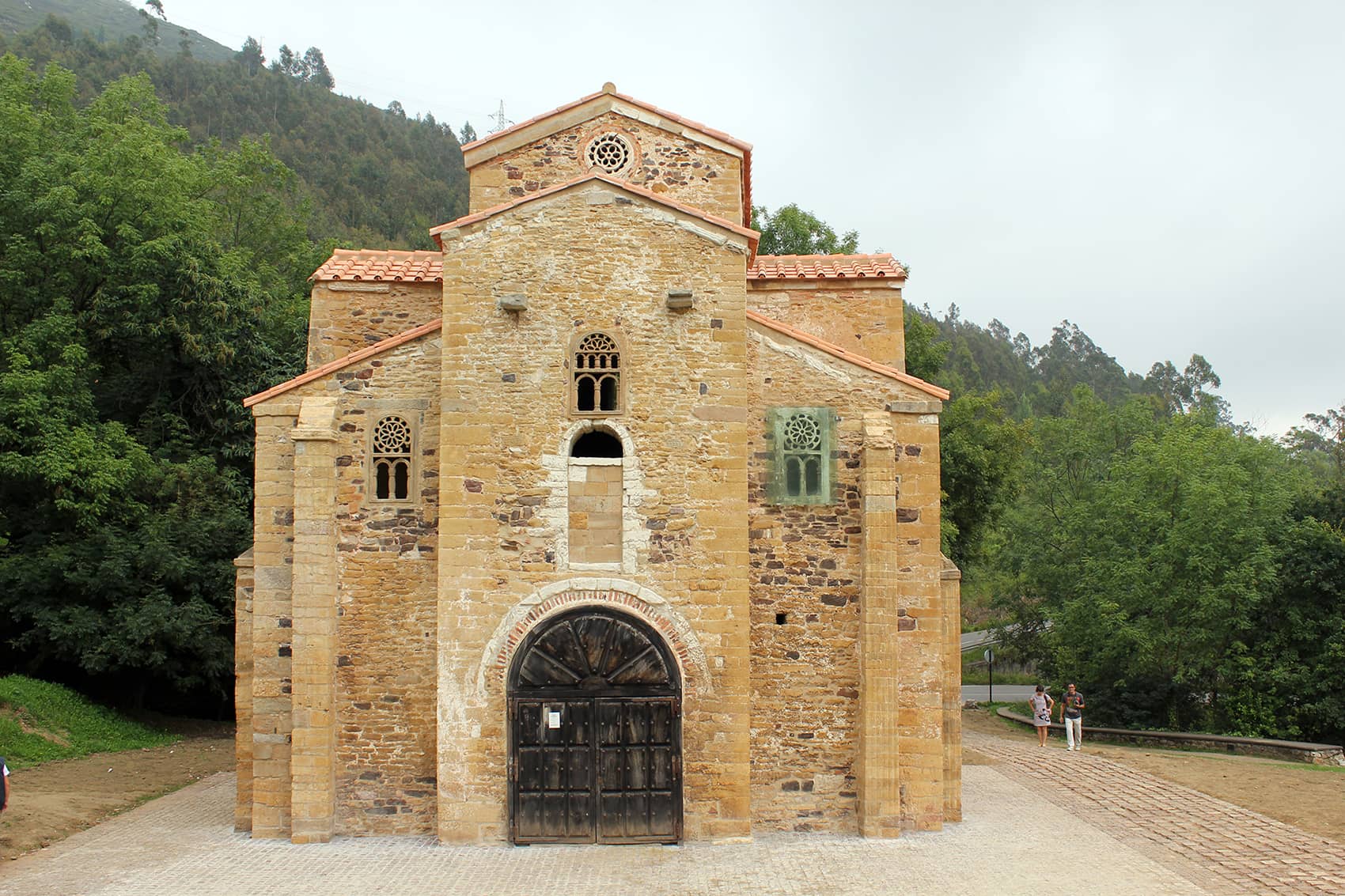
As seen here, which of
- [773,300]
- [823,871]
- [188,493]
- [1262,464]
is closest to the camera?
[823,871]

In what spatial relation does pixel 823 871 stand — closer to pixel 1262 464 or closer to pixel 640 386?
pixel 640 386

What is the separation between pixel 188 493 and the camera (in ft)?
74.7

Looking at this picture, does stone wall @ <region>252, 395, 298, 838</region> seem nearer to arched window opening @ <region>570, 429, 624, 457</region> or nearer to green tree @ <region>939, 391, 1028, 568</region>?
arched window opening @ <region>570, 429, 624, 457</region>

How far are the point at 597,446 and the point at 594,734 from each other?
3.63 m

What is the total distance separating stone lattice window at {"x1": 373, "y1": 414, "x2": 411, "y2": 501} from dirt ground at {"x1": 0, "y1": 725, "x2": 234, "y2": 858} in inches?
241

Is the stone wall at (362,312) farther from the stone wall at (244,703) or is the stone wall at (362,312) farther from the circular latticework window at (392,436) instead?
the stone wall at (244,703)

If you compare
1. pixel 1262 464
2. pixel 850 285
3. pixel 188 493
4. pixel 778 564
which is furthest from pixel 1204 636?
pixel 188 493

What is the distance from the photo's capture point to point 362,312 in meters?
15.6

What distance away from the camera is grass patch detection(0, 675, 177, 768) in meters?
18.2

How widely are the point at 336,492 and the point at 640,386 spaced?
415 cm

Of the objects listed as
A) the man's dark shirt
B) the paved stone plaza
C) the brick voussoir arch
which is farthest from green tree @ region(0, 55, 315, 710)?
the man's dark shirt

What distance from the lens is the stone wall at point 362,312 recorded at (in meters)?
15.4

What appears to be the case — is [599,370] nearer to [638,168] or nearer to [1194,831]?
[638,168]

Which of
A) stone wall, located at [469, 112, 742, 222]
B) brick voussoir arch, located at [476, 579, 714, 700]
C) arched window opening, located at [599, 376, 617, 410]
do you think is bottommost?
brick voussoir arch, located at [476, 579, 714, 700]
